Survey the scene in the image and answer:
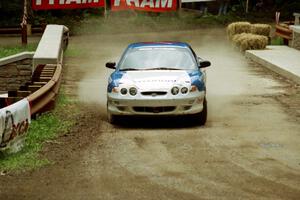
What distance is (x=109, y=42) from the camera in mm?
35281

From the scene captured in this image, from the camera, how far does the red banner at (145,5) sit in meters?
38.7

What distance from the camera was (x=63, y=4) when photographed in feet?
126

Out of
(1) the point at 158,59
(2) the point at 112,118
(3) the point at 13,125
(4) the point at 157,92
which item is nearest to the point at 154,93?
(4) the point at 157,92

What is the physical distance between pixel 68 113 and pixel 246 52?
14016 millimetres

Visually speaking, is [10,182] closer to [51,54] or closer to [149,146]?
[149,146]

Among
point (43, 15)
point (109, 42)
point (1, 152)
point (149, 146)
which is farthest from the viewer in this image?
point (43, 15)

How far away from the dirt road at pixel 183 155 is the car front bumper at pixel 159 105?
330 mm

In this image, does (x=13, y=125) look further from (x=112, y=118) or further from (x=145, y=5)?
(x=145, y=5)

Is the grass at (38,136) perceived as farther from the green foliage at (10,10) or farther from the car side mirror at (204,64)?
the green foliage at (10,10)

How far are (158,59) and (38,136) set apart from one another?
364cm

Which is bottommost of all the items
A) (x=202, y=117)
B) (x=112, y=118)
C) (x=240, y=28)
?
(x=240, y=28)

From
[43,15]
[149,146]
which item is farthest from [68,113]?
[43,15]

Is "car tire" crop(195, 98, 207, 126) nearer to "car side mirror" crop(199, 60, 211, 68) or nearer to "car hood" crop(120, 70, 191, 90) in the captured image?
"car hood" crop(120, 70, 191, 90)

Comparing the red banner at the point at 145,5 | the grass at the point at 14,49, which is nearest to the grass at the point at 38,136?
the grass at the point at 14,49
